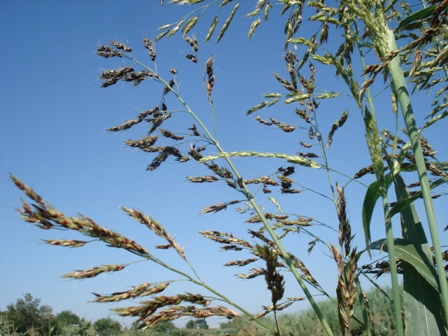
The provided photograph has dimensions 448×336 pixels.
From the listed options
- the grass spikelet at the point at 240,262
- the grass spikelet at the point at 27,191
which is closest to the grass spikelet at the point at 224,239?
the grass spikelet at the point at 240,262

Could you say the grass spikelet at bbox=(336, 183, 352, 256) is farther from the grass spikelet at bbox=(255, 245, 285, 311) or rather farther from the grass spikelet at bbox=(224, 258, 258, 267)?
the grass spikelet at bbox=(224, 258, 258, 267)

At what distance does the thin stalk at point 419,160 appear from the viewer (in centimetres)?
131

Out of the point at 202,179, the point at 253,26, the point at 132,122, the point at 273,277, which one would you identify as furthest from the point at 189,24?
the point at 273,277

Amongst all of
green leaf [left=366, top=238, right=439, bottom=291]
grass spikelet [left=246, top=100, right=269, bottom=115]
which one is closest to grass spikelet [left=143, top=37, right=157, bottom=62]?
grass spikelet [left=246, top=100, right=269, bottom=115]

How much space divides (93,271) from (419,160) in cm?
114

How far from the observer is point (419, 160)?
4.82ft

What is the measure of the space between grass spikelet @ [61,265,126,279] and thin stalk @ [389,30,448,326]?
38.6 inches

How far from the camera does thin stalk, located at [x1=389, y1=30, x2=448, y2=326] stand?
131 centimetres

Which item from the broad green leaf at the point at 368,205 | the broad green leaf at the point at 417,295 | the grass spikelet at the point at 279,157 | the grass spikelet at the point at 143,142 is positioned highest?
the grass spikelet at the point at 143,142

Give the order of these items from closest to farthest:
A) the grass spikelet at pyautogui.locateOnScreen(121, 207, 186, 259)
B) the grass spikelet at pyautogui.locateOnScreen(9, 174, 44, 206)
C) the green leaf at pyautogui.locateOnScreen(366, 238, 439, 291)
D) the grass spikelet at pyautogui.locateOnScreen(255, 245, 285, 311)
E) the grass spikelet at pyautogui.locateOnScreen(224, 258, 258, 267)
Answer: the grass spikelet at pyautogui.locateOnScreen(9, 174, 44, 206)
the grass spikelet at pyautogui.locateOnScreen(255, 245, 285, 311)
the grass spikelet at pyautogui.locateOnScreen(121, 207, 186, 259)
the green leaf at pyautogui.locateOnScreen(366, 238, 439, 291)
the grass spikelet at pyautogui.locateOnScreen(224, 258, 258, 267)

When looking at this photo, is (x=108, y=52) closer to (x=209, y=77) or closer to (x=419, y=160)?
(x=209, y=77)

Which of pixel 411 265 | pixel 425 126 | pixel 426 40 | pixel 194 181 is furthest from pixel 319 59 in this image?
pixel 411 265

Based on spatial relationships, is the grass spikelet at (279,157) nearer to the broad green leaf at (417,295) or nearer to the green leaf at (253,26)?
the broad green leaf at (417,295)

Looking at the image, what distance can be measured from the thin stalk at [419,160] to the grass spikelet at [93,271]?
0.98 metres
